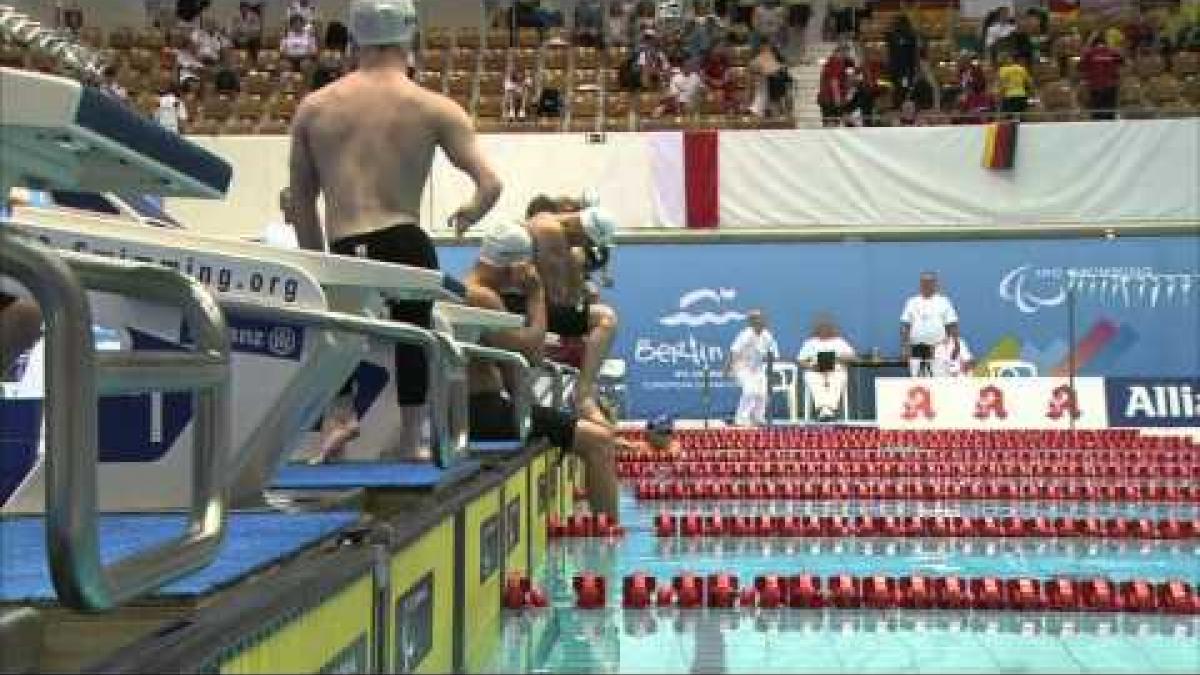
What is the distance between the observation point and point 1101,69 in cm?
1669

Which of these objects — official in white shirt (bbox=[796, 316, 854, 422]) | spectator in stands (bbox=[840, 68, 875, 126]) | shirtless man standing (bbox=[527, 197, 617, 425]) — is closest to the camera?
shirtless man standing (bbox=[527, 197, 617, 425])

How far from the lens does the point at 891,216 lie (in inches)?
648

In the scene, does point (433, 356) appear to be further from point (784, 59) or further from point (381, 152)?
point (784, 59)

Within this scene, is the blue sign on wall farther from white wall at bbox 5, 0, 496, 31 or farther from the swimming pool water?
the swimming pool water

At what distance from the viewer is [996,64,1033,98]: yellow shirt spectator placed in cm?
1656

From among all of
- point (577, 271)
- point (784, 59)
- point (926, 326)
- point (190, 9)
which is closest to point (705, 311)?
point (926, 326)

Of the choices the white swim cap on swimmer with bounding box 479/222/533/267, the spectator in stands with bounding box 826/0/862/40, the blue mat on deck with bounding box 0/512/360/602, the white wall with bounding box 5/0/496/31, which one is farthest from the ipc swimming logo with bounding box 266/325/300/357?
the white wall with bounding box 5/0/496/31

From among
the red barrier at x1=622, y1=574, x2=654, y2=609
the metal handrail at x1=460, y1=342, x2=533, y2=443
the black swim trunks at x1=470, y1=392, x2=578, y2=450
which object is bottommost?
the red barrier at x1=622, y1=574, x2=654, y2=609

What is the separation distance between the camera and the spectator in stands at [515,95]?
17766mm

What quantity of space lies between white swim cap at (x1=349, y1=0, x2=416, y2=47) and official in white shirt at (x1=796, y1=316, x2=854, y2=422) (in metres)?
11.2

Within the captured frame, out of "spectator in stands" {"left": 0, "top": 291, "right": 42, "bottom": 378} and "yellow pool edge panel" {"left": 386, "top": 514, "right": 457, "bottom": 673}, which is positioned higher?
"spectator in stands" {"left": 0, "top": 291, "right": 42, "bottom": 378}

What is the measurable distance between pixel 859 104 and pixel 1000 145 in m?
1.78

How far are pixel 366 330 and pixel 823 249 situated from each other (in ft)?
46.3

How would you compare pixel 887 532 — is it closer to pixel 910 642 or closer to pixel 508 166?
pixel 910 642
